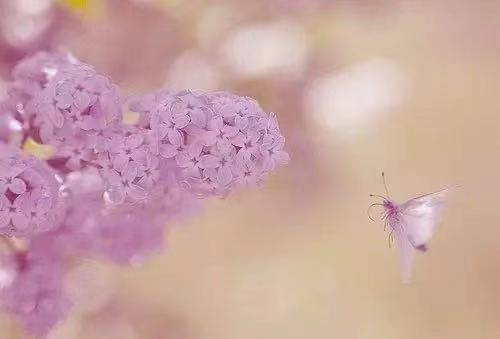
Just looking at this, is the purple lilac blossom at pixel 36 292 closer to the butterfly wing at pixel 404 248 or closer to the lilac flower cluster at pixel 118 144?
the lilac flower cluster at pixel 118 144

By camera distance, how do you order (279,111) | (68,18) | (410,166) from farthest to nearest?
(410,166) → (279,111) → (68,18)

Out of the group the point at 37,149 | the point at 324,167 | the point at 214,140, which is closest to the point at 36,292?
the point at 37,149

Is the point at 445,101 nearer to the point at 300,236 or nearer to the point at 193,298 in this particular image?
the point at 300,236

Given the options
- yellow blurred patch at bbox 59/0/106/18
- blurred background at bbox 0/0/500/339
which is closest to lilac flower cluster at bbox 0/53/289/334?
yellow blurred patch at bbox 59/0/106/18

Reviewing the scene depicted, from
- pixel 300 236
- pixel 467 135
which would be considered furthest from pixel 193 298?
pixel 467 135

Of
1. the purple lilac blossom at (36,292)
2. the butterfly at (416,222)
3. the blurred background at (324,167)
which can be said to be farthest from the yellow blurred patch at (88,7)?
the butterfly at (416,222)
